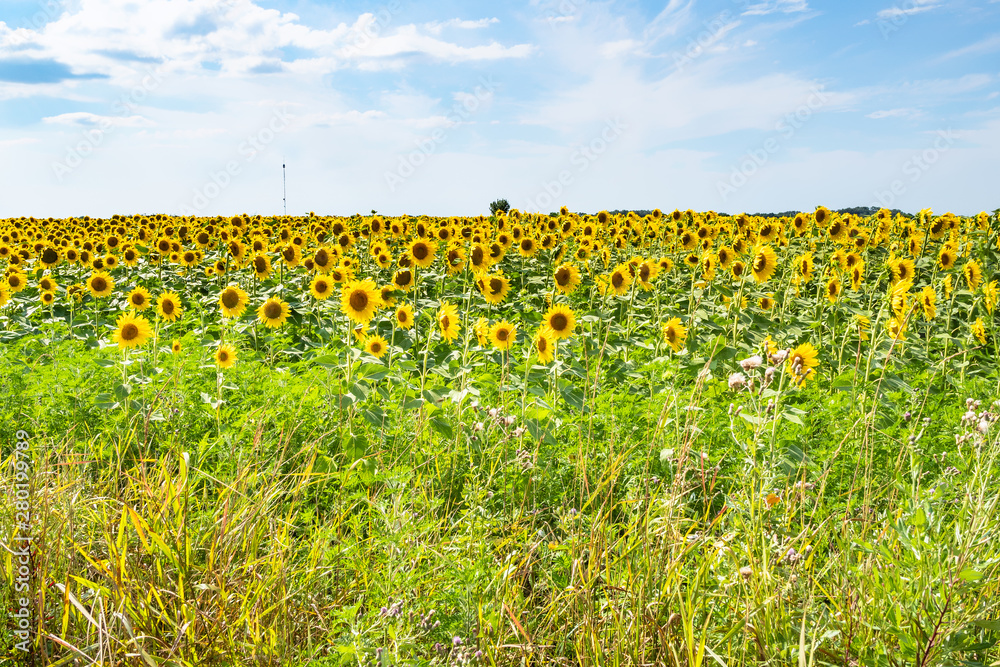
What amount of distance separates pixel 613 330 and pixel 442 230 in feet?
10.1

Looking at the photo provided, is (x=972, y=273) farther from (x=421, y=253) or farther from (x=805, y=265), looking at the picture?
(x=421, y=253)

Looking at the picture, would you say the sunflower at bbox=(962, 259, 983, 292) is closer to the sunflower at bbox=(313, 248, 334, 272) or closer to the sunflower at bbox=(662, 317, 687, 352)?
the sunflower at bbox=(662, 317, 687, 352)

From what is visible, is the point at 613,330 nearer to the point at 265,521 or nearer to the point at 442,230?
the point at 442,230

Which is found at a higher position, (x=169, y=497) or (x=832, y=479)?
(x=169, y=497)

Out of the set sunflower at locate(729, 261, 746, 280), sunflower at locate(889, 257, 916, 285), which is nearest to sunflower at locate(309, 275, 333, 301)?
sunflower at locate(729, 261, 746, 280)

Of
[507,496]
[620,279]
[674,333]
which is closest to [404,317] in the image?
[620,279]

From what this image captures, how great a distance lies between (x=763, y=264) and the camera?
250 inches

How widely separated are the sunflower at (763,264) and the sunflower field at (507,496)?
1.5 inches

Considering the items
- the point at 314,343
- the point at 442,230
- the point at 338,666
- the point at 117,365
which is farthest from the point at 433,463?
the point at 442,230

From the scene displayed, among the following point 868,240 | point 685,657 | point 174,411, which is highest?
point 868,240

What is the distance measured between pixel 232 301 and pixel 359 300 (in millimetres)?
1552

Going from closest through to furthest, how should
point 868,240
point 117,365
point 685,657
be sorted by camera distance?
1. point 685,657
2. point 117,365
3. point 868,240

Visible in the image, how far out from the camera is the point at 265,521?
9.23 feet

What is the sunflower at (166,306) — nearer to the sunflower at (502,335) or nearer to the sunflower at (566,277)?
the sunflower at (502,335)
